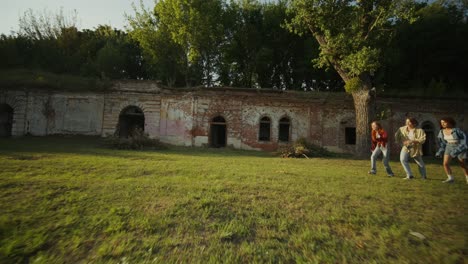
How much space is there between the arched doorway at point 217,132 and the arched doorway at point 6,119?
610 inches

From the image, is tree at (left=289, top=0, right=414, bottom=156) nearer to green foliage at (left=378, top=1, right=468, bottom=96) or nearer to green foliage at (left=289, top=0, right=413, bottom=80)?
green foliage at (left=289, top=0, right=413, bottom=80)

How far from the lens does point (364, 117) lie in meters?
11.8

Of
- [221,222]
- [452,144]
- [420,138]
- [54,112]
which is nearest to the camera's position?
[221,222]

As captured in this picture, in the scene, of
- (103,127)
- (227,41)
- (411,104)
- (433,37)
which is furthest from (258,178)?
(433,37)

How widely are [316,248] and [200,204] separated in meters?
1.73

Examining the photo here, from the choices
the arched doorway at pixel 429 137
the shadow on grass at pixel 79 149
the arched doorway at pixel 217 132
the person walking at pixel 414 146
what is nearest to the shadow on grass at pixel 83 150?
the shadow on grass at pixel 79 149

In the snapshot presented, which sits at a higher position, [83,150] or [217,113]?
[217,113]

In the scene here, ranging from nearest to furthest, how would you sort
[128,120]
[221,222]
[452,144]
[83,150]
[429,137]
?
[221,222] → [452,144] → [83,150] → [429,137] → [128,120]

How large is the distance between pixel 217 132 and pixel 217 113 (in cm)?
251

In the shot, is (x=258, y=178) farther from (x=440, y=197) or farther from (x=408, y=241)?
(x=440, y=197)

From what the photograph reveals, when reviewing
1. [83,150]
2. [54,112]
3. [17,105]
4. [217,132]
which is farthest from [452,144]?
[17,105]

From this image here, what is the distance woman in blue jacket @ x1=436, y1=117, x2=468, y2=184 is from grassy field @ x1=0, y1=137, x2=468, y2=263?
1.52 metres

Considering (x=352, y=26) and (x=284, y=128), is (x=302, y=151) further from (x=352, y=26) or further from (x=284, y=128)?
(x=352, y=26)

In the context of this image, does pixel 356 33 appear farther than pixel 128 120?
No
